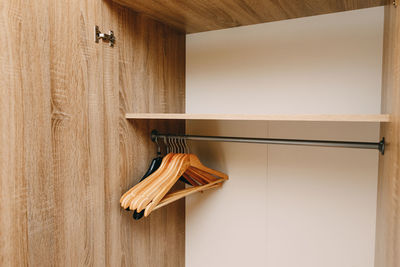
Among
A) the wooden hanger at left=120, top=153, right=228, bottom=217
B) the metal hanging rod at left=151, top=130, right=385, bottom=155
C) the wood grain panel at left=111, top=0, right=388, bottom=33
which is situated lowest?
the wooden hanger at left=120, top=153, right=228, bottom=217

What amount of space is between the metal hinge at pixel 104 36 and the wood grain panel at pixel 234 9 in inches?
5.2

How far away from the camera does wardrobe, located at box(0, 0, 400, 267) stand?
2.56ft

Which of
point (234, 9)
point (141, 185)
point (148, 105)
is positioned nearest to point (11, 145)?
point (141, 185)

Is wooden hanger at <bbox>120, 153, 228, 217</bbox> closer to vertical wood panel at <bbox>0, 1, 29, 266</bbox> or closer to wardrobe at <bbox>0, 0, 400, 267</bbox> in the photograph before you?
wardrobe at <bbox>0, 0, 400, 267</bbox>

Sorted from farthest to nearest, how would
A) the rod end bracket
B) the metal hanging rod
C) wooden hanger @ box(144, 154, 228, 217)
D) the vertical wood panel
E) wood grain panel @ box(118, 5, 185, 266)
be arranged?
the rod end bracket → wood grain panel @ box(118, 5, 185, 266) → wooden hanger @ box(144, 154, 228, 217) → the metal hanging rod → the vertical wood panel

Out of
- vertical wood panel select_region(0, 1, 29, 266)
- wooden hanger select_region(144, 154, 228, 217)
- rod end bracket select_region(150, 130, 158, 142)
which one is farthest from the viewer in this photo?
rod end bracket select_region(150, 130, 158, 142)

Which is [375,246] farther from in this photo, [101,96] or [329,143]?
[101,96]

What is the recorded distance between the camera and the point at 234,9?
115 cm

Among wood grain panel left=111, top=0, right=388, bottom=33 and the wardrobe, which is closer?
the wardrobe

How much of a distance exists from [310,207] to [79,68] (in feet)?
3.43

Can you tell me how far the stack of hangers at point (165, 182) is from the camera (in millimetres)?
1051

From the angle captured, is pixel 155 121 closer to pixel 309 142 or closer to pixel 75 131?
pixel 75 131

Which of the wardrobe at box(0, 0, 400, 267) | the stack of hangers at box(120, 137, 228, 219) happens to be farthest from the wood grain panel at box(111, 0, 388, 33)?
the stack of hangers at box(120, 137, 228, 219)

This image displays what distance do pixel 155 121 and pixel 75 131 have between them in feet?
1.41
